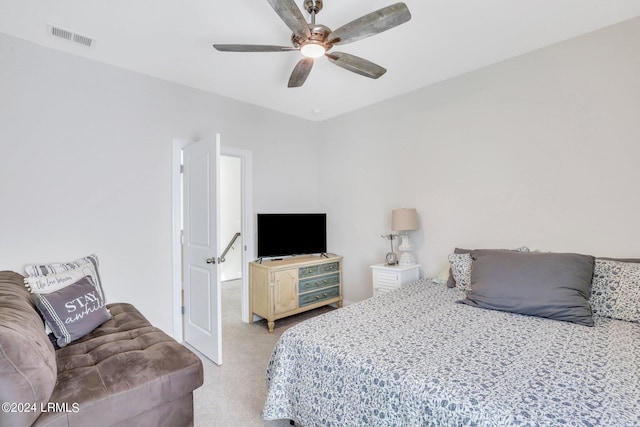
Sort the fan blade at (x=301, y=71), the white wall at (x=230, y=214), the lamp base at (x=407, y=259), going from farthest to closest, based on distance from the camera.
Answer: the white wall at (x=230, y=214), the lamp base at (x=407, y=259), the fan blade at (x=301, y=71)

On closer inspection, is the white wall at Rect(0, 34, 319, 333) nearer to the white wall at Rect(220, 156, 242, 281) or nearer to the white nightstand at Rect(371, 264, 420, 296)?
the white nightstand at Rect(371, 264, 420, 296)

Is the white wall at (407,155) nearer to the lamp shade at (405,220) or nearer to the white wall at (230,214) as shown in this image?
the lamp shade at (405,220)

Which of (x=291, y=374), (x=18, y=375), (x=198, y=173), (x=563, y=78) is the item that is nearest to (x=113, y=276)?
(x=198, y=173)

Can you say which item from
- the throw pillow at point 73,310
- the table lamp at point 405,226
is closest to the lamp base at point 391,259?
the table lamp at point 405,226

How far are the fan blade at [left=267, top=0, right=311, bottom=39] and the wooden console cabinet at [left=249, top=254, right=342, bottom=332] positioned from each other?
236 cm

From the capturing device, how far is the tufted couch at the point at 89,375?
1.14m

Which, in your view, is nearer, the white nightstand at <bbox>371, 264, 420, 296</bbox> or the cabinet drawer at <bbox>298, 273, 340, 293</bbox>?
the white nightstand at <bbox>371, 264, 420, 296</bbox>

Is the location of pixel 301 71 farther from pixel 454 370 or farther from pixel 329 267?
pixel 329 267

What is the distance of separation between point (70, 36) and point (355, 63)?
A: 2163mm

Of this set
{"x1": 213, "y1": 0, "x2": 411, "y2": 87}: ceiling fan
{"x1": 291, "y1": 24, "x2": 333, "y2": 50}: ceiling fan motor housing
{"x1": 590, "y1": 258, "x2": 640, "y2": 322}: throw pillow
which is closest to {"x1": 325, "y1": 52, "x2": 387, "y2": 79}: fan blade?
{"x1": 213, "y1": 0, "x2": 411, "y2": 87}: ceiling fan

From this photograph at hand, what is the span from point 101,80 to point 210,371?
2704 millimetres

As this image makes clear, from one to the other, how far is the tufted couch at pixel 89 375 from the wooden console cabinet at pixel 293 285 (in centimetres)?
151

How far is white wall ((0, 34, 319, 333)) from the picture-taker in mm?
2271

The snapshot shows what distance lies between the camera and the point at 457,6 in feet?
6.52
